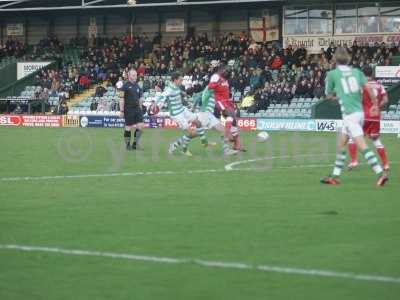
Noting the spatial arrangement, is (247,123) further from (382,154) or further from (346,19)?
(382,154)

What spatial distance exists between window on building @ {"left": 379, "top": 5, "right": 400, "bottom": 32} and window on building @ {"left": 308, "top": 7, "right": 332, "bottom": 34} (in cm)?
272

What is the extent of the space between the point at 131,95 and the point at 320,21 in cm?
2447

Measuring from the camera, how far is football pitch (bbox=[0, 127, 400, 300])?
7.82 m

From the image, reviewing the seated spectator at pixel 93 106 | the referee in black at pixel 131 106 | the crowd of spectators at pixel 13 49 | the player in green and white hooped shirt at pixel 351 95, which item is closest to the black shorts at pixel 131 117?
the referee in black at pixel 131 106

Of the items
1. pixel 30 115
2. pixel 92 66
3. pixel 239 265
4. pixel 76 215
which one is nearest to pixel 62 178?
pixel 76 215

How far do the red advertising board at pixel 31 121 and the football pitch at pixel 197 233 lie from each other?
25.8 m

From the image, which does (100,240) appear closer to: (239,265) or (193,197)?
(239,265)

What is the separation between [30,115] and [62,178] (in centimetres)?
2988

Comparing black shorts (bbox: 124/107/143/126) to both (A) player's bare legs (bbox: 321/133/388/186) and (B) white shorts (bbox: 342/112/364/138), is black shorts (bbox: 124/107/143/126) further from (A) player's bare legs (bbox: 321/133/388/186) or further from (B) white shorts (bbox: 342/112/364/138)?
(B) white shorts (bbox: 342/112/364/138)

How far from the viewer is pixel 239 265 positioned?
8562mm

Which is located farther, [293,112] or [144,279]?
[293,112]

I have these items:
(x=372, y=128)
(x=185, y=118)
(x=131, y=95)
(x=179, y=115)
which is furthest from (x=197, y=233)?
(x=131, y=95)

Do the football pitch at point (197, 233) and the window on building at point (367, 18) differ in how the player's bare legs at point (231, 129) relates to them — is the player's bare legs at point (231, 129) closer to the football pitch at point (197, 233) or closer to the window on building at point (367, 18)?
the football pitch at point (197, 233)

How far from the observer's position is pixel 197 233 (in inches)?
408
